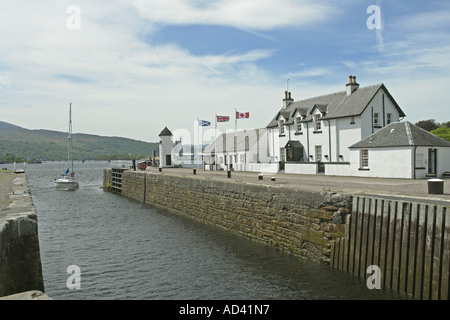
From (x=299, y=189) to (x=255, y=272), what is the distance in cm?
388

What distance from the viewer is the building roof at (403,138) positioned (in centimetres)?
2250

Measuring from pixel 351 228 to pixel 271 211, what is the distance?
4829 millimetres

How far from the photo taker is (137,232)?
773 inches

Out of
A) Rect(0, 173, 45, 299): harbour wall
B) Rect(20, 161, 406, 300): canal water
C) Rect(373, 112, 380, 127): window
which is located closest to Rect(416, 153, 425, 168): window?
Rect(373, 112, 380, 127): window

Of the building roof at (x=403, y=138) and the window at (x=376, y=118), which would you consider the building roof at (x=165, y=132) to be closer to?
the window at (x=376, y=118)

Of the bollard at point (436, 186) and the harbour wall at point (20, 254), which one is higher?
the bollard at point (436, 186)

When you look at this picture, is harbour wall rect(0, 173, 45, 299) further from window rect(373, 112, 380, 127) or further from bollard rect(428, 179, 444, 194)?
window rect(373, 112, 380, 127)

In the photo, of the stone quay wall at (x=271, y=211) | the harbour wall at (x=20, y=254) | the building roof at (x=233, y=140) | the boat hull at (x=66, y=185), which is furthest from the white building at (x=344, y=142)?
the harbour wall at (x=20, y=254)

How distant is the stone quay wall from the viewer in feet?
41.3

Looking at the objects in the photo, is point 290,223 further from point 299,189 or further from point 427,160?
point 427,160

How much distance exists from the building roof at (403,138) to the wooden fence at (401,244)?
13327mm

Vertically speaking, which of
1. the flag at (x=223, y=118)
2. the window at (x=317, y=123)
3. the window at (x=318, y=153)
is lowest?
the window at (x=318, y=153)

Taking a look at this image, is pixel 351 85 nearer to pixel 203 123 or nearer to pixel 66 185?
pixel 203 123
